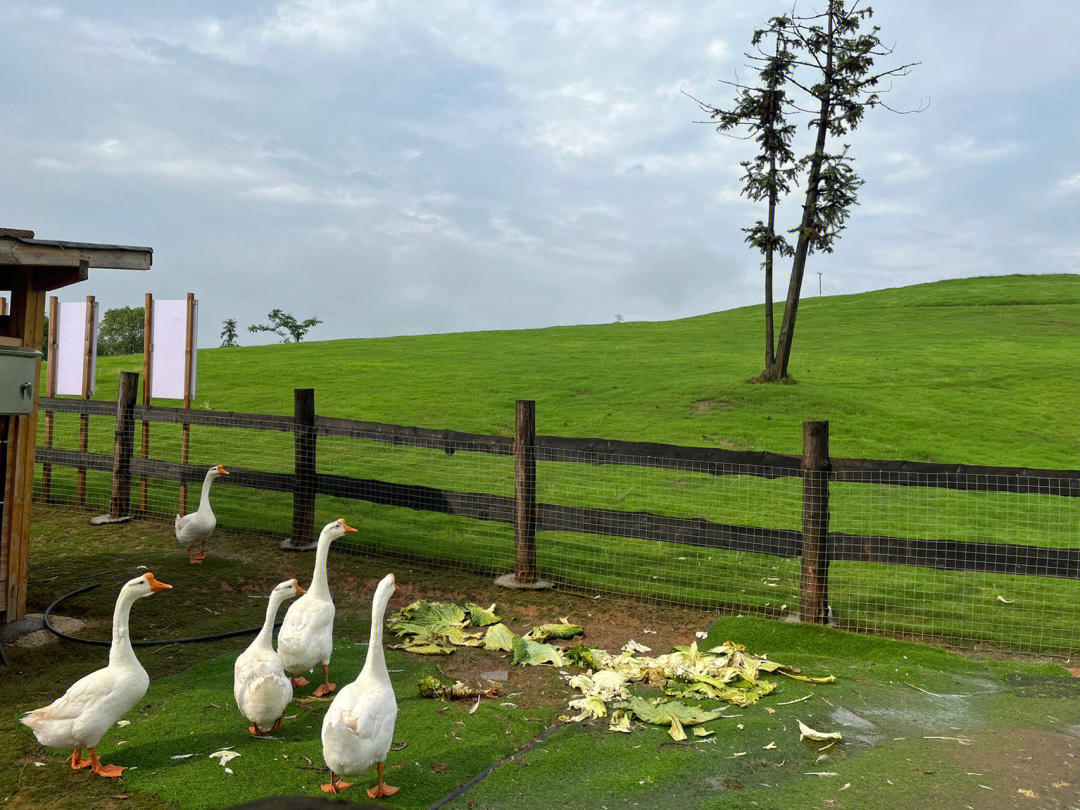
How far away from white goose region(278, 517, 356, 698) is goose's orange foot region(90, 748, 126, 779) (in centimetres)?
138

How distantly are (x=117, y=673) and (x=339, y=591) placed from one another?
421 centimetres

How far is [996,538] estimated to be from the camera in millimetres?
12789

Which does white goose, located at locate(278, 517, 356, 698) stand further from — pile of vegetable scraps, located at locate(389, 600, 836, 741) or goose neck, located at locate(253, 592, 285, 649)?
pile of vegetable scraps, located at locate(389, 600, 836, 741)

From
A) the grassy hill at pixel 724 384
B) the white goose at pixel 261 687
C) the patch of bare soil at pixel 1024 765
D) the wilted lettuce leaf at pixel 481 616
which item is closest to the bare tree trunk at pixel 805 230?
the grassy hill at pixel 724 384

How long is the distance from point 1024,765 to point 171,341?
1271 centimetres

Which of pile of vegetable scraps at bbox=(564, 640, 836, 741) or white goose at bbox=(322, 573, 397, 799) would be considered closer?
white goose at bbox=(322, 573, 397, 799)

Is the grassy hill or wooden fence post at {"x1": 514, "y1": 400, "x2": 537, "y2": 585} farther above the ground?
the grassy hill

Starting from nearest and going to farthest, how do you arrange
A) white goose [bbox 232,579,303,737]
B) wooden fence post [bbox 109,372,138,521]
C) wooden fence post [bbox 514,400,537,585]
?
1. white goose [bbox 232,579,303,737]
2. wooden fence post [bbox 514,400,537,585]
3. wooden fence post [bbox 109,372,138,521]

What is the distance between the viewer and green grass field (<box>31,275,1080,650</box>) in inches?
407

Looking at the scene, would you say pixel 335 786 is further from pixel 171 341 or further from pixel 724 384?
pixel 724 384

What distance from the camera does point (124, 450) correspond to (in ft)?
41.6

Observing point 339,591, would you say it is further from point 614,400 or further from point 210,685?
point 614,400

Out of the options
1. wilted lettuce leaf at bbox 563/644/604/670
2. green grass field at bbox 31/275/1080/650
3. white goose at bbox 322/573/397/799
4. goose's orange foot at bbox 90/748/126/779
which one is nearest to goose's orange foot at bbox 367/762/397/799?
white goose at bbox 322/573/397/799

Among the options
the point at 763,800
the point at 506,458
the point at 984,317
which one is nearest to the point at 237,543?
the point at 506,458
